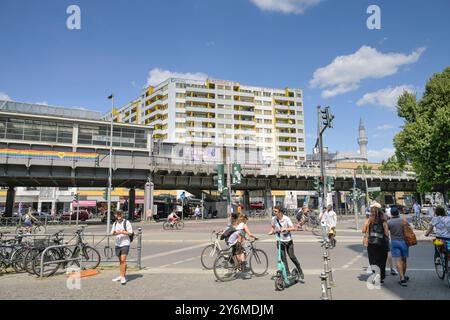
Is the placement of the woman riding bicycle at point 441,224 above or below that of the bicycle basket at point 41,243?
above

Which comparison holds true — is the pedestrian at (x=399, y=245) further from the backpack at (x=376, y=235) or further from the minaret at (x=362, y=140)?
the minaret at (x=362, y=140)

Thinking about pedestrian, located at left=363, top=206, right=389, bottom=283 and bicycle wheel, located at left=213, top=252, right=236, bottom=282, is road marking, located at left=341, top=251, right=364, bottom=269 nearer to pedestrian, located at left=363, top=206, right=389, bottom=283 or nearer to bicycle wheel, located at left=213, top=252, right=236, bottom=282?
pedestrian, located at left=363, top=206, right=389, bottom=283

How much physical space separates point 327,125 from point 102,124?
44.6 m

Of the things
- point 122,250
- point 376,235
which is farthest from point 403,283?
point 122,250

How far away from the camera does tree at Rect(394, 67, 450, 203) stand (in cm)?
2714

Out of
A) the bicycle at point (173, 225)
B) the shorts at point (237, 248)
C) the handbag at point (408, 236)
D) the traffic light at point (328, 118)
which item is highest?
the traffic light at point (328, 118)

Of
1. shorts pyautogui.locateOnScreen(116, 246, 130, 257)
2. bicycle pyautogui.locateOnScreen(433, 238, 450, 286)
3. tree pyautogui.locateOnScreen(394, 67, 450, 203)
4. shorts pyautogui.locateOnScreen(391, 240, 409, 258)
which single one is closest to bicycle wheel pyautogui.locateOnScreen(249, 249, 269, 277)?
shorts pyautogui.locateOnScreen(391, 240, 409, 258)

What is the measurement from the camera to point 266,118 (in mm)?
93688

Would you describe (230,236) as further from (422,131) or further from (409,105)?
(409,105)

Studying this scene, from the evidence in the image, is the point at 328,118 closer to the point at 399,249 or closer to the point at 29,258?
the point at 399,249

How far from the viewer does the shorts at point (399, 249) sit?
7.39 metres

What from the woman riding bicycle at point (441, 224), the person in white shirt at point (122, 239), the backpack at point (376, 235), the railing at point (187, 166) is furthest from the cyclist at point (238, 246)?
the railing at point (187, 166)

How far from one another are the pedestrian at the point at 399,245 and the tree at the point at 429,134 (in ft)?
75.3
